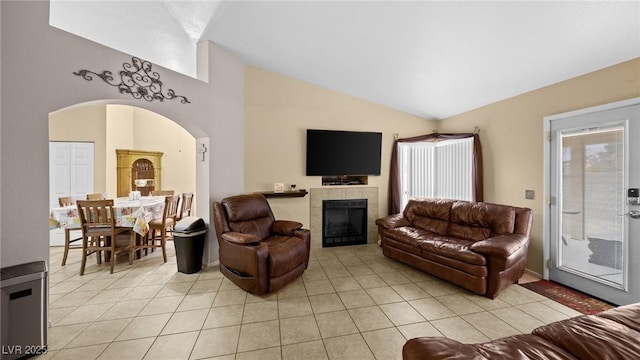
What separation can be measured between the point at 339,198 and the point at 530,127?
302cm

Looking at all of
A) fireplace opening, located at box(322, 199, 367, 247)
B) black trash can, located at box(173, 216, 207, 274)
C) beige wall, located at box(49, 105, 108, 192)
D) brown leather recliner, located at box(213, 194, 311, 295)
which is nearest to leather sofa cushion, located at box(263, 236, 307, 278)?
brown leather recliner, located at box(213, 194, 311, 295)

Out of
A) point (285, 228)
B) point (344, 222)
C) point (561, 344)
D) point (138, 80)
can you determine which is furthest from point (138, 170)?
point (561, 344)

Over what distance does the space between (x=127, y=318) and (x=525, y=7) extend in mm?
4529

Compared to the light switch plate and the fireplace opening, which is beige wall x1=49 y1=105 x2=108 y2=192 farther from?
the light switch plate

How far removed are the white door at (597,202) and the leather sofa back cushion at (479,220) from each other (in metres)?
0.60

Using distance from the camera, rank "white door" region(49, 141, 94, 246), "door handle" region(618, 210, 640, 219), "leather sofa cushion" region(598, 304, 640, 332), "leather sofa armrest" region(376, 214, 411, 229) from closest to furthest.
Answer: "leather sofa cushion" region(598, 304, 640, 332)
"door handle" region(618, 210, 640, 219)
"leather sofa armrest" region(376, 214, 411, 229)
"white door" region(49, 141, 94, 246)

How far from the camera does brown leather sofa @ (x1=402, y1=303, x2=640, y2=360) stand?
3.51ft

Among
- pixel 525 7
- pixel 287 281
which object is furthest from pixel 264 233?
pixel 525 7

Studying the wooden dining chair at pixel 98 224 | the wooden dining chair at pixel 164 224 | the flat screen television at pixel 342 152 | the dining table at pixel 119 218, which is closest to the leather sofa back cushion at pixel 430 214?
the flat screen television at pixel 342 152

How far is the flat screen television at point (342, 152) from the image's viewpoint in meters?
4.29

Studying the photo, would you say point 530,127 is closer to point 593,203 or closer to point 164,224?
point 593,203

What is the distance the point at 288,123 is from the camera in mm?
4250

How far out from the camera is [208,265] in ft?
11.5

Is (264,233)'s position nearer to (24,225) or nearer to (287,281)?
(287,281)
